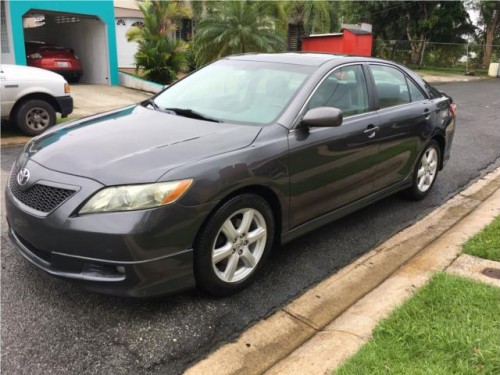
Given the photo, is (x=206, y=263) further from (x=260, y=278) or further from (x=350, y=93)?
(x=350, y=93)

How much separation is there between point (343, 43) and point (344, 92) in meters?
19.3

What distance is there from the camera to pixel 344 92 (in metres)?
4.15

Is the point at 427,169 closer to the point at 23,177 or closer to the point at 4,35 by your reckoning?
the point at 23,177

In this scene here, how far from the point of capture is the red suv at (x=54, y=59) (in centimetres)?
1396

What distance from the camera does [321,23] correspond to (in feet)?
84.3

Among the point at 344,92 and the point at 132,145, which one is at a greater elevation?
the point at 344,92

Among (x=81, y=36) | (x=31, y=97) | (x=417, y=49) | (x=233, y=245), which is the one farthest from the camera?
(x=417, y=49)

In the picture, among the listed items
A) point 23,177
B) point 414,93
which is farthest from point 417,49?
point 23,177

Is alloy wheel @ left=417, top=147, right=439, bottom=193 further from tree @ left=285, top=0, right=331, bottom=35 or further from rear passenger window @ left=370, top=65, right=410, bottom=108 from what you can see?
tree @ left=285, top=0, right=331, bottom=35

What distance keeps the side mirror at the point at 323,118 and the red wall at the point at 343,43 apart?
18887mm

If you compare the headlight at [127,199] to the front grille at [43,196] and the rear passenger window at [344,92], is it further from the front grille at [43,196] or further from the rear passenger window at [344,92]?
the rear passenger window at [344,92]

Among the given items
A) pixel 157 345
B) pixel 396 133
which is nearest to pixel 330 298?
pixel 157 345

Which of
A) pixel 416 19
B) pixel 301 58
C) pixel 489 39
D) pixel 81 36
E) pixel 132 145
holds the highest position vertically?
pixel 416 19

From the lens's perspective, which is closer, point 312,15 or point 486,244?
point 486,244
